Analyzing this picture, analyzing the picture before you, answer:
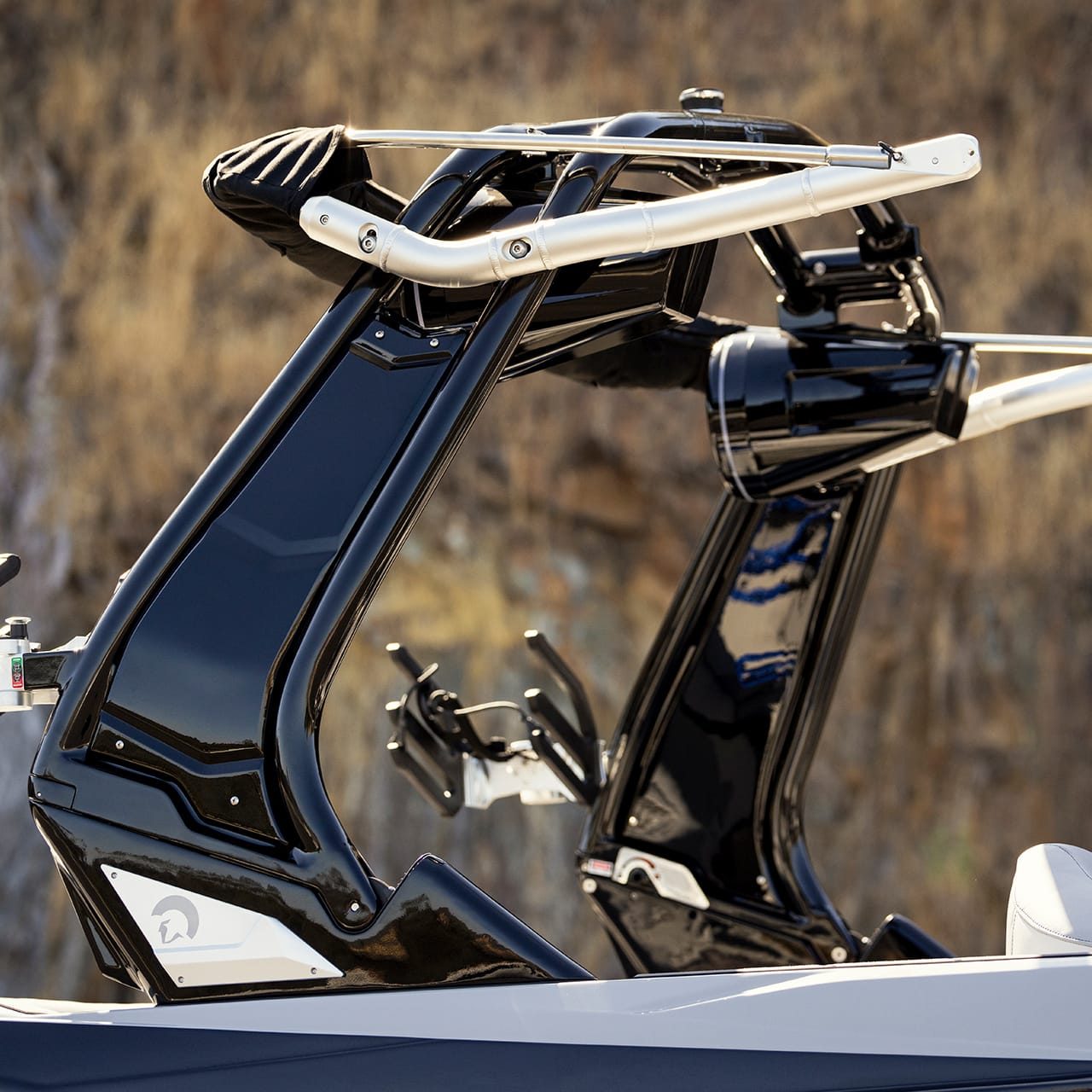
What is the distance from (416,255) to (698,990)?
769 mm

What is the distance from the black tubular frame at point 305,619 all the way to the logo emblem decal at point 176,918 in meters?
0.02

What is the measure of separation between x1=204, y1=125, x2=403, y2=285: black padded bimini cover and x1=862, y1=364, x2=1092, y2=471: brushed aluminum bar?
78 centimetres

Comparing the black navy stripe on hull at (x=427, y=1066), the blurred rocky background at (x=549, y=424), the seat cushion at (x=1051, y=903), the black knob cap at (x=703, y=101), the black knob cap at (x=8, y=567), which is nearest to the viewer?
the black navy stripe on hull at (x=427, y=1066)

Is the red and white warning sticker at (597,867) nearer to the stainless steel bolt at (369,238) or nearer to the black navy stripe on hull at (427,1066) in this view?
the black navy stripe on hull at (427,1066)

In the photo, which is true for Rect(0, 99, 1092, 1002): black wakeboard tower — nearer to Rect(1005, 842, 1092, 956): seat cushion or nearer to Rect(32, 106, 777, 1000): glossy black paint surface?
Rect(32, 106, 777, 1000): glossy black paint surface

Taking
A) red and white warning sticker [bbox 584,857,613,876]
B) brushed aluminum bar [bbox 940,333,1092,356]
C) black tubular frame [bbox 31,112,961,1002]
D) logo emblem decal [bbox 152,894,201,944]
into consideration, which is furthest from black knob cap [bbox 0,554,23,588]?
brushed aluminum bar [bbox 940,333,1092,356]

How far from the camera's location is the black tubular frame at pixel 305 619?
4.11ft

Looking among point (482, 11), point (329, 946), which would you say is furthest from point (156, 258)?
point (329, 946)

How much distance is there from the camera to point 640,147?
1319 mm

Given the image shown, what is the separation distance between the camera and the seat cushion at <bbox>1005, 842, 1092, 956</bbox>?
4.02 feet

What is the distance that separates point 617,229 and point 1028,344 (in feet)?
2.81

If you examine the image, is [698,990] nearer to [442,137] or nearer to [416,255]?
Answer: [416,255]

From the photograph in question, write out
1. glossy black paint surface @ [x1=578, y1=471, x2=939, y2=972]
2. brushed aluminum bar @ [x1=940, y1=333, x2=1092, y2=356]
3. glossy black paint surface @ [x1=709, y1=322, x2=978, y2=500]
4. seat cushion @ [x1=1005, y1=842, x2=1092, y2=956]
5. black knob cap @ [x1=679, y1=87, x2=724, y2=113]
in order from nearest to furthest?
1. seat cushion @ [x1=1005, y1=842, x2=1092, y2=956]
2. black knob cap @ [x1=679, y1=87, x2=724, y2=113]
3. glossy black paint surface @ [x1=709, y1=322, x2=978, y2=500]
4. brushed aluminum bar @ [x1=940, y1=333, x2=1092, y2=356]
5. glossy black paint surface @ [x1=578, y1=471, x2=939, y2=972]

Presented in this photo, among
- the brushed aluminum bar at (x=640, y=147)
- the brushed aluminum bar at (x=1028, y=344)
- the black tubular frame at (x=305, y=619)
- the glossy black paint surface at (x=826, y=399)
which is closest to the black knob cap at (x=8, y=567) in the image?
the black tubular frame at (x=305, y=619)
